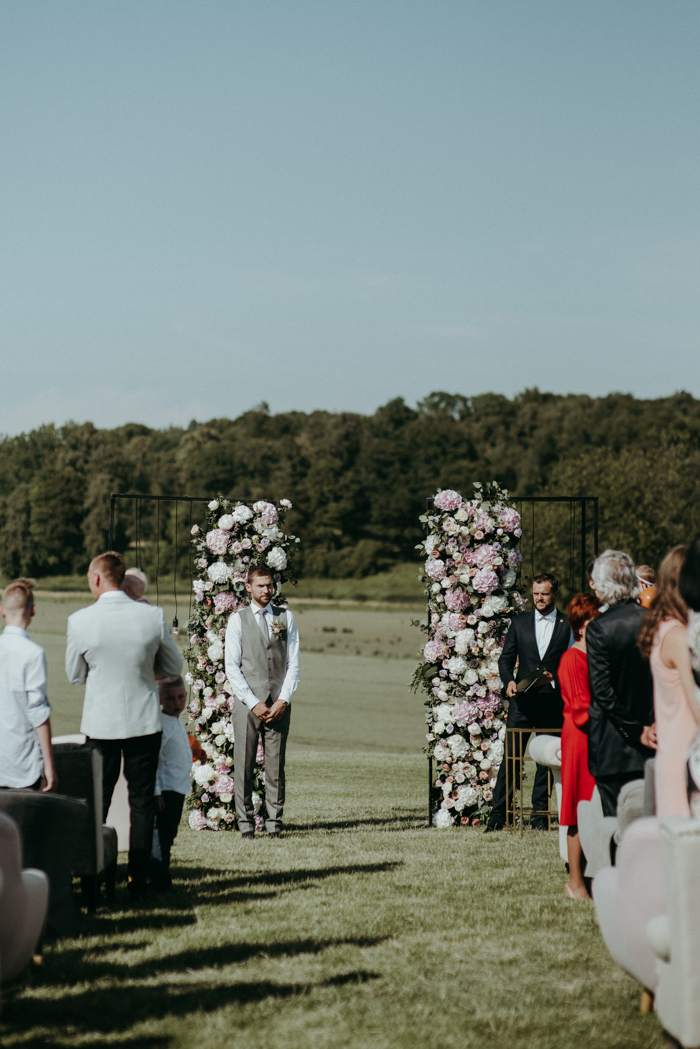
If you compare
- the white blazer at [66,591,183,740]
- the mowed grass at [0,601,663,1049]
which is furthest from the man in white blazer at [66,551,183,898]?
the mowed grass at [0,601,663,1049]

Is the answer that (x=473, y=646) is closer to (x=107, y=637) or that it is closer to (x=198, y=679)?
(x=198, y=679)

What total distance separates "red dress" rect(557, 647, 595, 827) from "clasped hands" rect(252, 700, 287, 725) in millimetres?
2924

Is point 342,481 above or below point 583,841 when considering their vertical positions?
above

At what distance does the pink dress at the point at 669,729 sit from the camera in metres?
4.62

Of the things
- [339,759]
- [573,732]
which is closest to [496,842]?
[573,732]

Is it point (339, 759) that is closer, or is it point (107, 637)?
point (107, 637)

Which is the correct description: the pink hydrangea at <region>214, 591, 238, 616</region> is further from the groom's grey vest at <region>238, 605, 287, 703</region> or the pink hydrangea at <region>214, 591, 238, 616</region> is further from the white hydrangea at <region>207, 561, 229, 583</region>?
the groom's grey vest at <region>238, 605, 287, 703</region>

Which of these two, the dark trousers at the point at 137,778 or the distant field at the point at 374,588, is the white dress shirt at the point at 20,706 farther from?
the distant field at the point at 374,588

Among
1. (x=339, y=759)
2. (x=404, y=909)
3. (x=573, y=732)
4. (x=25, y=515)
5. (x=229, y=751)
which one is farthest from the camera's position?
(x=25, y=515)

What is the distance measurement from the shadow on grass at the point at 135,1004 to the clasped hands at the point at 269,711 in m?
4.27

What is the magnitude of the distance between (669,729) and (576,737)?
2.30 metres

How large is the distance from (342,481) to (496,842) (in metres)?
77.4

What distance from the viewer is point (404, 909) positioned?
654cm

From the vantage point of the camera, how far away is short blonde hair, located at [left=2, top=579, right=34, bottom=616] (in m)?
5.69
